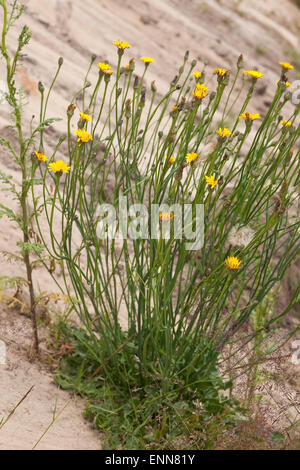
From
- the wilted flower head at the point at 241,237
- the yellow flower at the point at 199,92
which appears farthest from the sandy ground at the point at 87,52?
the yellow flower at the point at 199,92

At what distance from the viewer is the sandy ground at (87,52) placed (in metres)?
2.06

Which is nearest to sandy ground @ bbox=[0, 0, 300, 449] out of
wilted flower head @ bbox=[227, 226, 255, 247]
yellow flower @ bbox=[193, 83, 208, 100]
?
wilted flower head @ bbox=[227, 226, 255, 247]

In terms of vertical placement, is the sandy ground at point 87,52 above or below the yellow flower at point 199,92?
below

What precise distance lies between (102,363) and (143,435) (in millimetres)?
287

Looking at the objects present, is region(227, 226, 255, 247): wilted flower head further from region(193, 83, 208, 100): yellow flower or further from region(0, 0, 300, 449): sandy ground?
region(0, 0, 300, 449): sandy ground

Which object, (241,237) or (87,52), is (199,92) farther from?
(87,52)

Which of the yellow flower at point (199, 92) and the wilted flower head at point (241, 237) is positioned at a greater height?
the yellow flower at point (199, 92)

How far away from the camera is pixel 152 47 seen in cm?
538

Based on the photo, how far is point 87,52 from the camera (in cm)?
464

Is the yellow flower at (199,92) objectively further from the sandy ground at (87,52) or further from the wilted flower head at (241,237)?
the sandy ground at (87,52)

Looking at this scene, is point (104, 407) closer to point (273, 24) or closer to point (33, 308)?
point (33, 308)

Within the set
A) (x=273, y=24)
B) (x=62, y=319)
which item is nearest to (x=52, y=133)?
(x=62, y=319)

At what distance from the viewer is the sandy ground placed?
2064mm

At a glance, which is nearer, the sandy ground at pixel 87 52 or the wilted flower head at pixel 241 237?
the wilted flower head at pixel 241 237
